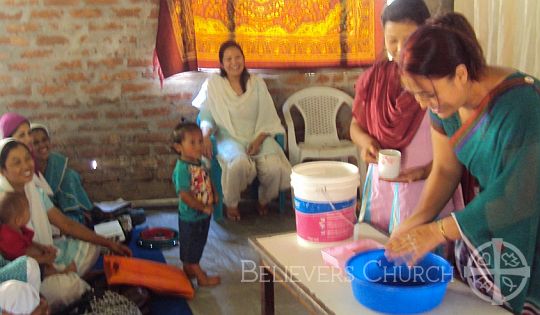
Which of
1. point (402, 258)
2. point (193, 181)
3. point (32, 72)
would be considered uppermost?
point (32, 72)

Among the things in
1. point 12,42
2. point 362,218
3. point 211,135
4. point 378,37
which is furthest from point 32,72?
point 362,218

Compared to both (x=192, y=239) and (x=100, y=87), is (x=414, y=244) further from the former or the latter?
(x=100, y=87)

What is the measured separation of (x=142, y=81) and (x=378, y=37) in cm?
186

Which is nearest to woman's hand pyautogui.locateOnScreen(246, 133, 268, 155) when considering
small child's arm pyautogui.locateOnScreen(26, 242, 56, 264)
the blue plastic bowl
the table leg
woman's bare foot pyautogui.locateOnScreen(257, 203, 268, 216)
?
woman's bare foot pyautogui.locateOnScreen(257, 203, 268, 216)

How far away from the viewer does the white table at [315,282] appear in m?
1.27

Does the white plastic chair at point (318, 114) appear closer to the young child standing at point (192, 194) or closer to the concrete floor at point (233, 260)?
the concrete floor at point (233, 260)

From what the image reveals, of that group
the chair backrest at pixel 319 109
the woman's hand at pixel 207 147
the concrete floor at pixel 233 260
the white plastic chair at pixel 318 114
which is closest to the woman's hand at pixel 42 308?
the concrete floor at pixel 233 260

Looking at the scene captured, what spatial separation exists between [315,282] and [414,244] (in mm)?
269

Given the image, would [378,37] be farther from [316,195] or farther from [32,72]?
[316,195]

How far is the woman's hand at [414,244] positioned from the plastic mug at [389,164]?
50 centimetres

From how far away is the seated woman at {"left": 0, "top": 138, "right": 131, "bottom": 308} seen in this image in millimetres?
2393

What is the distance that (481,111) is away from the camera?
134 cm

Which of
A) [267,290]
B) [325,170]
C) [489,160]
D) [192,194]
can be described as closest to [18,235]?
[192,194]

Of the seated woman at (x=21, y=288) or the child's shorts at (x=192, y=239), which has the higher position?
the seated woman at (x=21, y=288)
